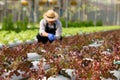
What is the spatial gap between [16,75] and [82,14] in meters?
36.4

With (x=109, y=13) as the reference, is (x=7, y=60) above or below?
above

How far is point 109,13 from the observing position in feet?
161

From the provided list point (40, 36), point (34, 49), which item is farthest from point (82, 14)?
point (34, 49)

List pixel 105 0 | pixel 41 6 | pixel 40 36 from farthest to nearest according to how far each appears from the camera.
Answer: pixel 105 0 < pixel 41 6 < pixel 40 36

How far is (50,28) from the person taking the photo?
40.8 ft

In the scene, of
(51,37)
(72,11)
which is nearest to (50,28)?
(51,37)

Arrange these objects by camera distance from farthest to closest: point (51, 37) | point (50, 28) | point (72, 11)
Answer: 1. point (72, 11)
2. point (50, 28)
3. point (51, 37)

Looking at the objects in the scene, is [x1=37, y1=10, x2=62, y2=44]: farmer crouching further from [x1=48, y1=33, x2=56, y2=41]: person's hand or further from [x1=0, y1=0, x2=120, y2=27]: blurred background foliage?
[x1=0, y1=0, x2=120, y2=27]: blurred background foliage

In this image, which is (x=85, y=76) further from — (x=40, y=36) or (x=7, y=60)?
(x=40, y=36)

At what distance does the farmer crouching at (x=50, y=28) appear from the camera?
12.1 meters

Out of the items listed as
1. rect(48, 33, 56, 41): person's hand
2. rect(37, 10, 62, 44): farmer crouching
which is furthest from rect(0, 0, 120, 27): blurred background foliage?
rect(48, 33, 56, 41): person's hand

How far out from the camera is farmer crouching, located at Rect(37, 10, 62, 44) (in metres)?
12.1

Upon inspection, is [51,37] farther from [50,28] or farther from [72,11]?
[72,11]

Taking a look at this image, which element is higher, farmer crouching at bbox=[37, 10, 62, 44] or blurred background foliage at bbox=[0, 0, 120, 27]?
farmer crouching at bbox=[37, 10, 62, 44]
